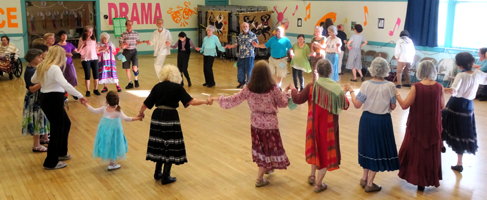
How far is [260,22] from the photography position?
48.6ft

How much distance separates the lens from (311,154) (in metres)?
4.45

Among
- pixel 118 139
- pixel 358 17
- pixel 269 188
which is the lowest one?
pixel 269 188

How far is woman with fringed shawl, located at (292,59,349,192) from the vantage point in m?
4.27

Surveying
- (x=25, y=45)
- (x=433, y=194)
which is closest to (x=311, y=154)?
(x=433, y=194)

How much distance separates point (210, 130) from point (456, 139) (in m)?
3.14

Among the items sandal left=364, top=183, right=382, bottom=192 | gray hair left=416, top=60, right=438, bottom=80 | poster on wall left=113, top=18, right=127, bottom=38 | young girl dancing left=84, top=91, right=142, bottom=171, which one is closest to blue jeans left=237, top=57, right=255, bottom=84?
young girl dancing left=84, top=91, right=142, bottom=171

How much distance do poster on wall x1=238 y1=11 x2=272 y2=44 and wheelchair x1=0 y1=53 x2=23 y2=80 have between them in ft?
Result: 20.7

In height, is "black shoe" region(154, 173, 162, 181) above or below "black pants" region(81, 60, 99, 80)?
below

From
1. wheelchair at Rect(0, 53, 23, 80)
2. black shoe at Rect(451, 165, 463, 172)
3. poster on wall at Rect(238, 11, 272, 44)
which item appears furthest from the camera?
poster on wall at Rect(238, 11, 272, 44)

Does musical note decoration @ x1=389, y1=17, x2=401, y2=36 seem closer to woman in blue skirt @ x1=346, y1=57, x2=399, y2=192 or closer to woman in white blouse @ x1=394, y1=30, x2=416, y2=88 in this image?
woman in white blouse @ x1=394, y1=30, x2=416, y2=88

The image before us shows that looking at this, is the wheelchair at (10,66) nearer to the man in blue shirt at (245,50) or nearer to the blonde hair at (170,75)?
the man in blue shirt at (245,50)

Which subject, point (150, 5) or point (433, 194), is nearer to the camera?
point (433, 194)

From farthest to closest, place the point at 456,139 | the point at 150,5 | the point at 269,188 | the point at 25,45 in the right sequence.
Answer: the point at 150,5 < the point at 25,45 < the point at 456,139 < the point at 269,188

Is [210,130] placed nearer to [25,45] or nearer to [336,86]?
[336,86]
